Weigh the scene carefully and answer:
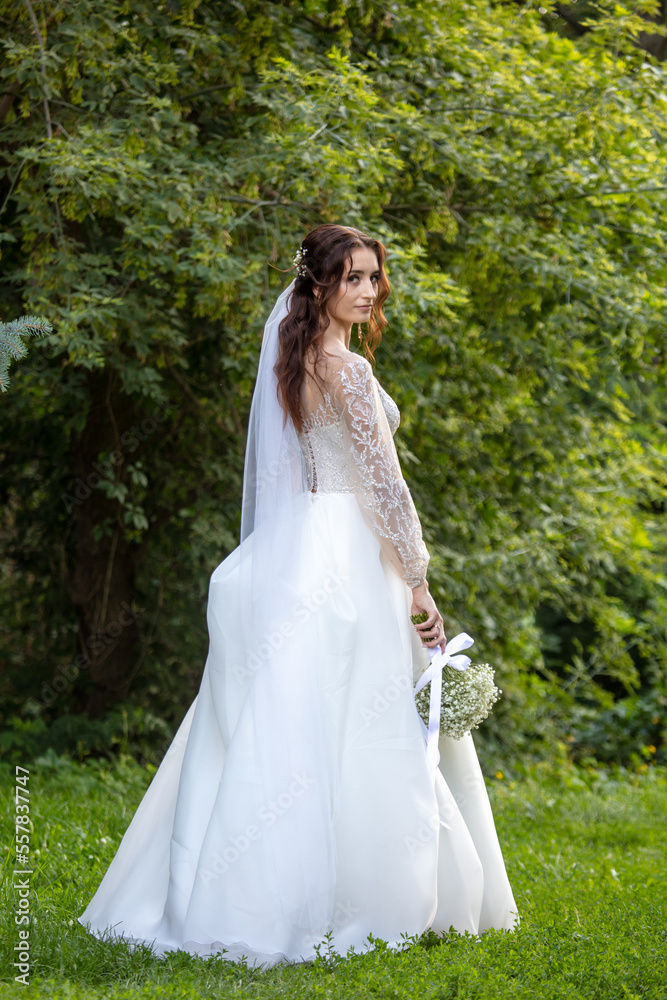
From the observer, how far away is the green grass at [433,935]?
2424 mm

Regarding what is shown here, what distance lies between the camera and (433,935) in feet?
9.27

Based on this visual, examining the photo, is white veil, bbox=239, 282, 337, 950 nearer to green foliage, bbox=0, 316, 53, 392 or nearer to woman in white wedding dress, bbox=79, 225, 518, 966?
woman in white wedding dress, bbox=79, 225, 518, 966

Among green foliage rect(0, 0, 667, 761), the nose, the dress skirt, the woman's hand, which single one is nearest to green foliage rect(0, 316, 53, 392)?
the dress skirt

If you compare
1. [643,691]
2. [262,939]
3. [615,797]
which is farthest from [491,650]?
[262,939]

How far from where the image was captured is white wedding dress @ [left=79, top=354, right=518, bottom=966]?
257cm

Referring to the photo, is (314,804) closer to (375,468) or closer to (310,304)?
(375,468)

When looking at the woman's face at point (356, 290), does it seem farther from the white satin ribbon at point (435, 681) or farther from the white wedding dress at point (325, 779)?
the white satin ribbon at point (435, 681)

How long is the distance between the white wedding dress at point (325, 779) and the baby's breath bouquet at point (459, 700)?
0.07 m

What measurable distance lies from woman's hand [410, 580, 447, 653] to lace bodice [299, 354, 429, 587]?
0.12ft

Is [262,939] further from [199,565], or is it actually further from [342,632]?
[199,565]

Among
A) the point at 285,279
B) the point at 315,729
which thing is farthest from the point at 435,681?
the point at 285,279

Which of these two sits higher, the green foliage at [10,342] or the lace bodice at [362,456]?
the green foliage at [10,342]

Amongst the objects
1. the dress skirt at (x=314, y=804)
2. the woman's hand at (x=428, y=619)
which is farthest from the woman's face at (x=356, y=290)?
the woman's hand at (x=428, y=619)

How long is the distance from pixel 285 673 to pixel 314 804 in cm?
36
